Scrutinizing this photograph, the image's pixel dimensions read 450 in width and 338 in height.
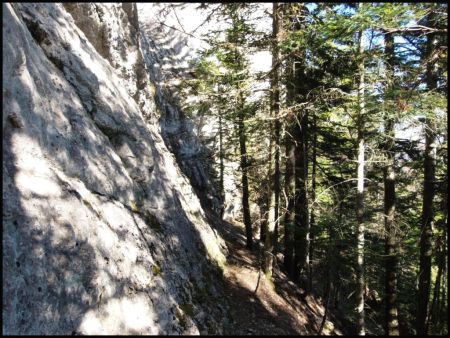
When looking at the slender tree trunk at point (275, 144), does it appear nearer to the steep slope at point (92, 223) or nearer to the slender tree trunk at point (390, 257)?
the steep slope at point (92, 223)

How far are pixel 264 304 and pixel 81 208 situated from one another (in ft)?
23.1

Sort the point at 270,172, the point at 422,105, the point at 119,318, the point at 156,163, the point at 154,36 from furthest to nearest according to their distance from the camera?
the point at 154,36 → the point at 270,172 → the point at 156,163 → the point at 422,105 → the point at 119,318

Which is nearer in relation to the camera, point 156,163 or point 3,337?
point 3,337

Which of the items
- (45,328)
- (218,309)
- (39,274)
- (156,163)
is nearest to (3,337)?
(45,328)

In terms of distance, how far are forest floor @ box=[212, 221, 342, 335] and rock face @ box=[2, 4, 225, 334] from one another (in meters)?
1.07

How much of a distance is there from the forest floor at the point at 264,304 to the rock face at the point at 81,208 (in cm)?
107

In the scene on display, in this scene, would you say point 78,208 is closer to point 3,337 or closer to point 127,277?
point 127,277

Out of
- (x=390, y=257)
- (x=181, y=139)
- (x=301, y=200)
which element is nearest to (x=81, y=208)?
(x=301, y=200)

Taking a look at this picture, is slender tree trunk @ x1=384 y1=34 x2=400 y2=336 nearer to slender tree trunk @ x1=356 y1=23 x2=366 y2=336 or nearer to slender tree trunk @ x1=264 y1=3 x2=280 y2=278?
slender tree trunk @ x1=356 y1=23 x2=366 y2=336

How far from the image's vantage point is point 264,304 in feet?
33.3

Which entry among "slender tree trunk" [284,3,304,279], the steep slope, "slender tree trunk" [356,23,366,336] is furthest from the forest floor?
"slender tree trunk" [356,23,366,336]

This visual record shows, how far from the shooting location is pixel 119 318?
16.9 feet

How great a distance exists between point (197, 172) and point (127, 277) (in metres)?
18.4

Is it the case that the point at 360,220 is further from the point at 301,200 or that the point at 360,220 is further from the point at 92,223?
the point at 92,223
